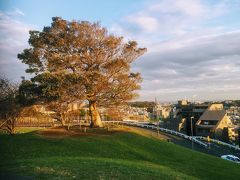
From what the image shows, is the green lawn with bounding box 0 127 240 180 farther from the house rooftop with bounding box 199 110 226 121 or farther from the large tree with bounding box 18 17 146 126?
the house rooftop with bounding box 199 110 226 121

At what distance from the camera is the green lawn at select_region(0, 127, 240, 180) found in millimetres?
17547

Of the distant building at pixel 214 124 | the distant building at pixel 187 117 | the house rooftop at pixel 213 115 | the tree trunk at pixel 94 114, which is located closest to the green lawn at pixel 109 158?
the tree trunk at pixel 94 114

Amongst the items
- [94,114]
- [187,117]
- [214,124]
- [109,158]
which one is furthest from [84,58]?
[187,117]

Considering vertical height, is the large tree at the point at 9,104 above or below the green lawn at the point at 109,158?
above

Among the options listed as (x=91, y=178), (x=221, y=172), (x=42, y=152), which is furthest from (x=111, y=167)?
(x=221, y=172)

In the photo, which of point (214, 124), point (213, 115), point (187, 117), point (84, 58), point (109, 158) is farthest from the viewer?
point (187, 117)

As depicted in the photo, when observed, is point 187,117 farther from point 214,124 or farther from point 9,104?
point 9,104

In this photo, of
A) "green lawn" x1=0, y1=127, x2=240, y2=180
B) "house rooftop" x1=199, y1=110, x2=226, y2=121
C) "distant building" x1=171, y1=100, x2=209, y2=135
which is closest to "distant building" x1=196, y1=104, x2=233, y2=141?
"house rooftop" x1=199, y1=110, x2=226, y2=121

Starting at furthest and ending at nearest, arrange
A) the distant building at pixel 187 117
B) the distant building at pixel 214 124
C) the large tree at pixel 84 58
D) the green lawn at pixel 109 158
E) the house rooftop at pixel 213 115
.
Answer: the distant building at pixel 187 117 → the house rooftop at pixel 213 115 → the distant building at pixel 214 124 → the large tree at pixel 84 58 → the green lawn at pixel 109 158

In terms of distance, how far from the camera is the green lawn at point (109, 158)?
691 inches

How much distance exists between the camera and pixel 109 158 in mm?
24203

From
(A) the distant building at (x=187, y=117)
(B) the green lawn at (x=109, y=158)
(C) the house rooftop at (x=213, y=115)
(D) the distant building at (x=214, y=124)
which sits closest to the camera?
(B) the green lawn at (x=109, y=158)

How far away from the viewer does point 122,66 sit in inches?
1405

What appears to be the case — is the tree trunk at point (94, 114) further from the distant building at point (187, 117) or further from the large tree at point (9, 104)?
the distant building at point (187, 117)
